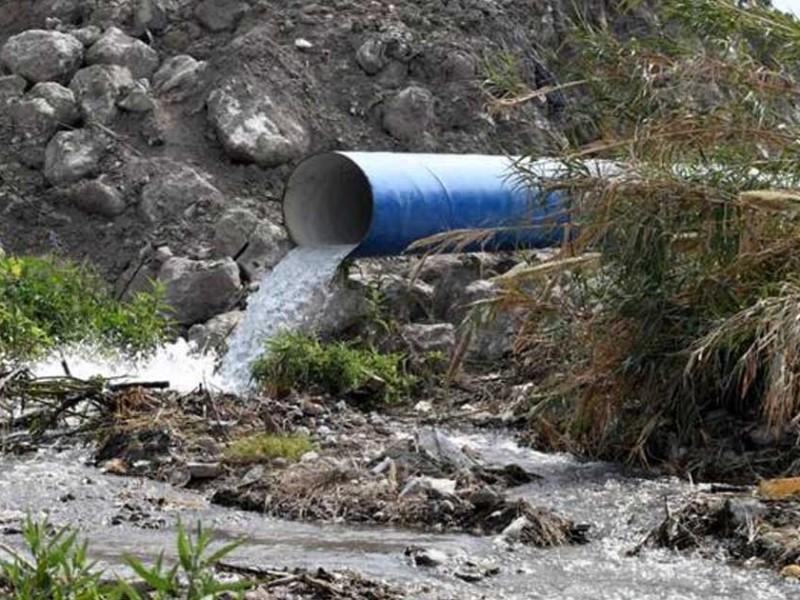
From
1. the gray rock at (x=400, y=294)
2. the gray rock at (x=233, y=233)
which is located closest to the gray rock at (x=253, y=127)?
the gray rock at (x=233, y=233)

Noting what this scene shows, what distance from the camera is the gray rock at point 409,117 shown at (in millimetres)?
13086

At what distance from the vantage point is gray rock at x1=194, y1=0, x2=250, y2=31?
45.4 feet

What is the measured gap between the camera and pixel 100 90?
12695mm

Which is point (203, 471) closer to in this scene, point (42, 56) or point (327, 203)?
point (327, 203)

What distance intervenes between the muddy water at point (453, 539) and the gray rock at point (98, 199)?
4.60 meters

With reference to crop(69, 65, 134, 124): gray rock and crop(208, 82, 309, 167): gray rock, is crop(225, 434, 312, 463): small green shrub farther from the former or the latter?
crop(69, 65, 134, 124): gray rock

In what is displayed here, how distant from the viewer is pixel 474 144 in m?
13.3

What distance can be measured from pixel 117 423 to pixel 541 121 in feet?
21.5

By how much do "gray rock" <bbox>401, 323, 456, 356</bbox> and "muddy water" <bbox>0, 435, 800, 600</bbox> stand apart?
2470mm

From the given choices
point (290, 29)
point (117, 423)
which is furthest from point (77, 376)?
point (290, 29)

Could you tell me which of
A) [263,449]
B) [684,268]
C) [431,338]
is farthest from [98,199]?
[684,268]

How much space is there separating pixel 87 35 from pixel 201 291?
11.6ft

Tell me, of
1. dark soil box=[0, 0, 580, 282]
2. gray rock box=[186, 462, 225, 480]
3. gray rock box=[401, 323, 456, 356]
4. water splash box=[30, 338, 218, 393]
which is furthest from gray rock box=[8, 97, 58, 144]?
gray rock box=[186, 462, 225, 480]

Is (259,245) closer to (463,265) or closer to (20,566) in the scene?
(463,265)
